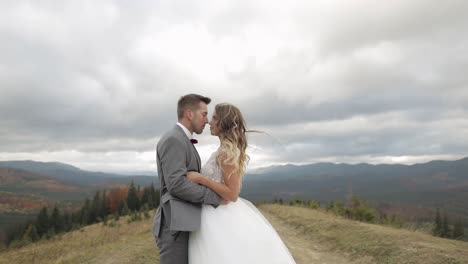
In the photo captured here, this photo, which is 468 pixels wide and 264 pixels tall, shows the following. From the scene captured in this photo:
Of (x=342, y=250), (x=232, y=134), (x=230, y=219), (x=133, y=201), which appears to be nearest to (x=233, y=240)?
(x=230, y=219)

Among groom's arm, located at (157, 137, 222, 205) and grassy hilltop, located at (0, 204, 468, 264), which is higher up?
groom's arm, located at (157, 137, 222, 205)

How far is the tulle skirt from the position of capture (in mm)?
3295

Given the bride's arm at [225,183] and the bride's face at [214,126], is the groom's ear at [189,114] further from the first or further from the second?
the bride's arm at [225,183]

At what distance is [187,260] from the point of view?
3.49 m

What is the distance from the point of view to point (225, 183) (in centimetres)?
354

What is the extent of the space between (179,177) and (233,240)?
0.78 metres

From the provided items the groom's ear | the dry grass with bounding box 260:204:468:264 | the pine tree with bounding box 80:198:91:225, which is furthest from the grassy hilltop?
the pine tree with bounding box 80:198:91:225

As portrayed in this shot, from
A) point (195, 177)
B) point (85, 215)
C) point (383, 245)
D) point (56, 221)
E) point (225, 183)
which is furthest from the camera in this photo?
point (85, 215)

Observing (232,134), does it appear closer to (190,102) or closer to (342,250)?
(190,102)

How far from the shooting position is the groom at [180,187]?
10.8 feet

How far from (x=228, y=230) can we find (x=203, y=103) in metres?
1.28

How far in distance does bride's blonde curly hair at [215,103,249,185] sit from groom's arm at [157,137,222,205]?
337 mm

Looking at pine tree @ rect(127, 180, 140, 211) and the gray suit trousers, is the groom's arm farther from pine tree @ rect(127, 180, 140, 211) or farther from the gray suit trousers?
pine tree @ rect(127, 180, 140, 211)

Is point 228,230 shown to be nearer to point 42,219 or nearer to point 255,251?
point 255,251
